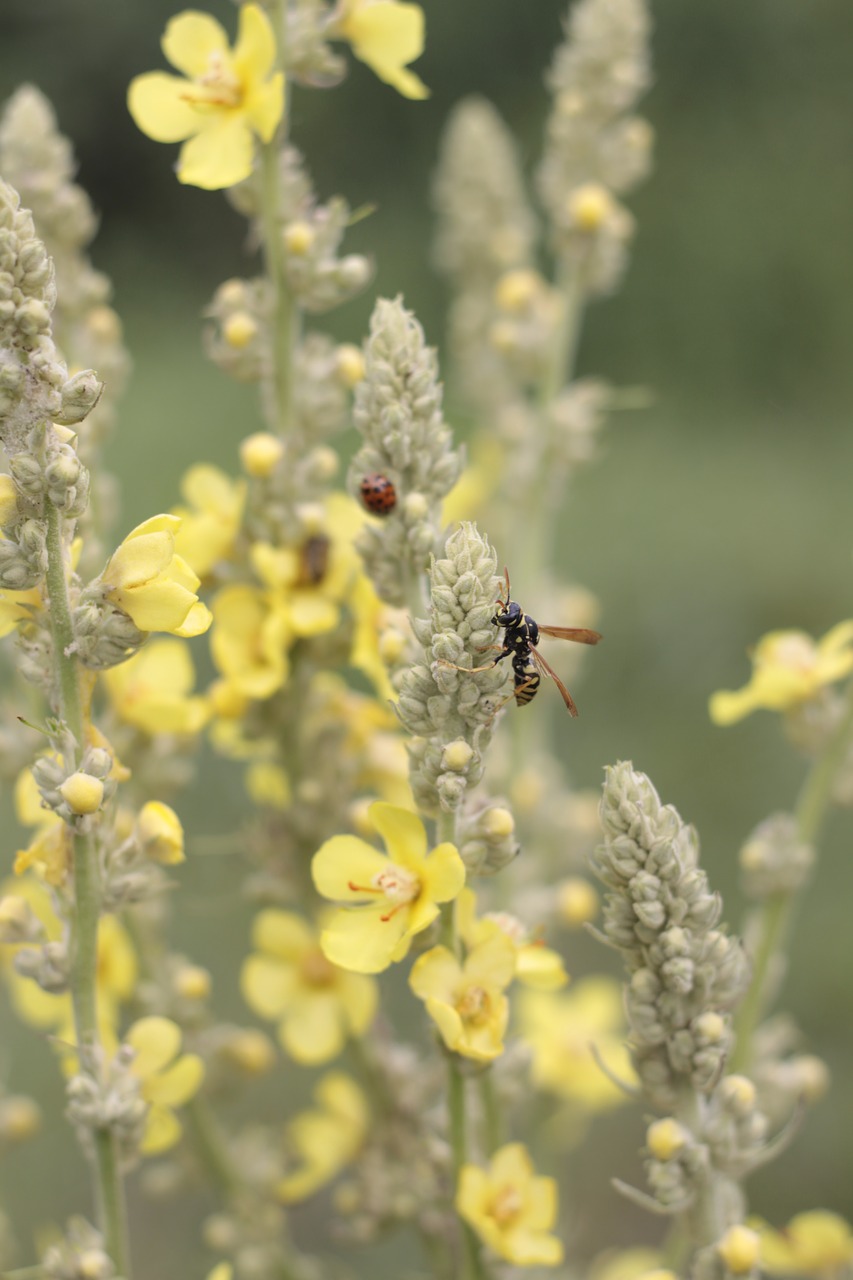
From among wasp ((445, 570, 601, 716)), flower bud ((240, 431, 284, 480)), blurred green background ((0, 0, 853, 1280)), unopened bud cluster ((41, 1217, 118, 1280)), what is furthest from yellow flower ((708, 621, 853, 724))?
blurred green background ((0, 0, 853, 1280))

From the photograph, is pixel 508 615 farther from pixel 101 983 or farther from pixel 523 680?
pixel 101 983

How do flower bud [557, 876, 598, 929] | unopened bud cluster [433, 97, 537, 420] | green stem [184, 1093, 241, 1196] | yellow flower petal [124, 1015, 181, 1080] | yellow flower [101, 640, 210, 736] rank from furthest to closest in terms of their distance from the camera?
unopened bud cluster [433, 97, 537, 420] → flower bud [557, 876, 598, 929] → green stem [184, 1093, 241, 1196] → yellow flower [101, 640, 210, 736] → yellow flower petal [124, 1015, 181, 1080]

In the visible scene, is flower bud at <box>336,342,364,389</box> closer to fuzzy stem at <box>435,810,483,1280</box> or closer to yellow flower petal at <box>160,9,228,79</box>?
yellow flower petal at <box>160,9,228,79</box>

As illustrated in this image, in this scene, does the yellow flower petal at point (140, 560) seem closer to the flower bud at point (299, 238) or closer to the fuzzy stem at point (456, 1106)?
the fuzzy stem at point (456, 1106)

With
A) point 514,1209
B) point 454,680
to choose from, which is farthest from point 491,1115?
point 454,680

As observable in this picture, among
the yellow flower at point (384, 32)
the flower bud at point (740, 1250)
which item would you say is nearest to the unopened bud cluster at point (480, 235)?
the yellow flower at point (384, 32)
